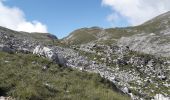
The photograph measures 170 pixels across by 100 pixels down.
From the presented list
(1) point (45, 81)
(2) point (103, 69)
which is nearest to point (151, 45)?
(2) point (103, 69)

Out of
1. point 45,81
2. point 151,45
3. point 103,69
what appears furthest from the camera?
point 151,45

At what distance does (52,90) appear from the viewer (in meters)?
18.8

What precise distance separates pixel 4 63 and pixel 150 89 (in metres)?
15.5

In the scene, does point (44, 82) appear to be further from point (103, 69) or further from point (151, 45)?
point (151, 45)

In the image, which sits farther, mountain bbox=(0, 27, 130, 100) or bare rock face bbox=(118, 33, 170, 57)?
bare rock face bbox=(118, 33, 170, 57)

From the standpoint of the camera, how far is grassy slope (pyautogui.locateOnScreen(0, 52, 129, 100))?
17.7m

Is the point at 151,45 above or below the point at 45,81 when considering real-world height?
above

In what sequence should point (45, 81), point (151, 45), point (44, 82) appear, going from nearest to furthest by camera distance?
point (44, 82) → point (45, 81) → point (151, 45)

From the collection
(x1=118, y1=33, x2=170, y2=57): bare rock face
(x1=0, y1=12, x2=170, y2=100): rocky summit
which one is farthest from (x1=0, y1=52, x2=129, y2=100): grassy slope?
(x1=118, y1=33, x2=170, y2=57): bare rock face

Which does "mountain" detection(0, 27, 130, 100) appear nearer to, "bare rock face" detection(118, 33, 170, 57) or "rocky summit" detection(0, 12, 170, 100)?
"rocky summit" detection(0, 12, 170, 100)

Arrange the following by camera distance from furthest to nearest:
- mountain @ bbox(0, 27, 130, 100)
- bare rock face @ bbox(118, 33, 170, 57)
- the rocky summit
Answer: bare rock face @ bbox(118, 33, 170, 57) < the rocky summit < mountain @ bbox(0, 27, 130, 100)

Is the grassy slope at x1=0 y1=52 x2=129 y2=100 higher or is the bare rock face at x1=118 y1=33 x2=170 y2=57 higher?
the bare rock face at x1=118 y1=33 x2=170 y2=57

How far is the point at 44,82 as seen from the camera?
20281 millimetres

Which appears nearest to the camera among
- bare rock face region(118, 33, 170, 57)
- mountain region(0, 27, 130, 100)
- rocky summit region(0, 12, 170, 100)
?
mountain region(0, 27, 130, 100)
